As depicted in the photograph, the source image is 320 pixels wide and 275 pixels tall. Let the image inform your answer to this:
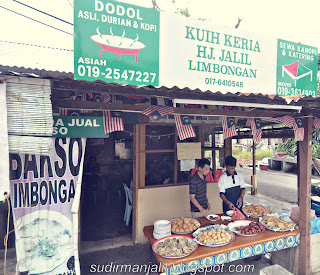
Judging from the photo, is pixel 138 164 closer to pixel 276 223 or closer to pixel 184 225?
pixel 184 225

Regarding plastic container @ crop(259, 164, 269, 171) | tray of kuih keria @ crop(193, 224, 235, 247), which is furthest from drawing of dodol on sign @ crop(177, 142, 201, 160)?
plastic container @ crop(259, 164, 269, 171)

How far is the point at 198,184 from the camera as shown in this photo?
4.78m

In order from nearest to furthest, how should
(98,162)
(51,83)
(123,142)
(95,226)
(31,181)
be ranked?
(51,83)
(31,181)
(95,226)
(98,162)
(123,142)

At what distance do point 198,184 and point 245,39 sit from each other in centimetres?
404

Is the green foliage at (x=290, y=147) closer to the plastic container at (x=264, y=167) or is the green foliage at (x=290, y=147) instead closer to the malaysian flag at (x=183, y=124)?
the plastic container at (x=264, y=167)

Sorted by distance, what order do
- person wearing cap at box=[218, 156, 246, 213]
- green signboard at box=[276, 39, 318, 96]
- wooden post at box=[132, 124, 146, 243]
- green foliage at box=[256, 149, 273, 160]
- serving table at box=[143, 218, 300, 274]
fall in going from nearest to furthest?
serving table at box=[143, 218, 300, 274]
person wearing cap at box=[218, 156, 246, 213]
wooden post at box=[132, 124, 146, 243]
green signboard at box=[276, 39, 318, 96]
green foliage at box=[256, 149, 273, 160]

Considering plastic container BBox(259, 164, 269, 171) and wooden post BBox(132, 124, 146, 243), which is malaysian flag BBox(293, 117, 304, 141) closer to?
wooden post BBox(132, 124, 146, 243)

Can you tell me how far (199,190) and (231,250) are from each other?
155 cm

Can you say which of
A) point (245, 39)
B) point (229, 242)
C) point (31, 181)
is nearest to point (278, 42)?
point (245, 39)

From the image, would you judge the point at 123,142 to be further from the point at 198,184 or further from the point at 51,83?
the point at 51,83

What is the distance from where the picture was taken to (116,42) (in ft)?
12.7

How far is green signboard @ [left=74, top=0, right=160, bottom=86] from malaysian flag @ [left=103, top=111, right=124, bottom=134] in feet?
2.26

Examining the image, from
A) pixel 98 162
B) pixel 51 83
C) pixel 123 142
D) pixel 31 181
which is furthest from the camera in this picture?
pixel 123 142

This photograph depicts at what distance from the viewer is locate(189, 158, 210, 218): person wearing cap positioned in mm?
4643
